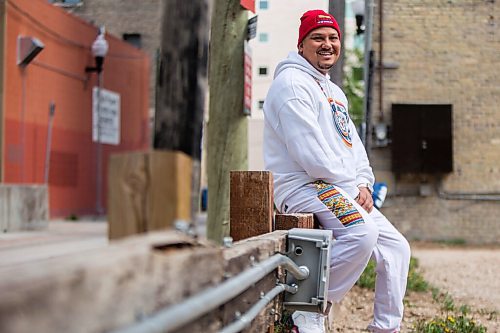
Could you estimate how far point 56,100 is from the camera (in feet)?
67.6

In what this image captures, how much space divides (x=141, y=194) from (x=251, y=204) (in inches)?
78.2

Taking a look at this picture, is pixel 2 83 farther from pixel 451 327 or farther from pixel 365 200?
pixel 365 200

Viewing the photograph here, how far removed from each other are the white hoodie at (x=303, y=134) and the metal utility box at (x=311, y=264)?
1.18ft

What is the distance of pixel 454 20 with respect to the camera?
17.0 meters

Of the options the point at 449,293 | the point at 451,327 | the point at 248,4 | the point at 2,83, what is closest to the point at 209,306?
the point at 451,327

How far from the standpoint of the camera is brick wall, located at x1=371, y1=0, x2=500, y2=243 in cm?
1683

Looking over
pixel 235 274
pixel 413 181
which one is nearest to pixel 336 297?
pixel 235 274

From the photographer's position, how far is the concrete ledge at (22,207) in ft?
46.9

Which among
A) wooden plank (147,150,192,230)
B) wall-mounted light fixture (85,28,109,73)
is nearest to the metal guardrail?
wooden plank (147,150,192,230)

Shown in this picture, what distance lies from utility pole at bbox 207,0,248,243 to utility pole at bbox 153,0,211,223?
411 centimetres

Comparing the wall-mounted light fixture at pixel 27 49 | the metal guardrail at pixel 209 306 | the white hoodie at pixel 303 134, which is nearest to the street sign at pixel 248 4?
the white hoodie at pixel 303 134

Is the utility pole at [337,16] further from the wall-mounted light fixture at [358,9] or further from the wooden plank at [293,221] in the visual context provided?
the wall-mounted light fixture at [358,9]

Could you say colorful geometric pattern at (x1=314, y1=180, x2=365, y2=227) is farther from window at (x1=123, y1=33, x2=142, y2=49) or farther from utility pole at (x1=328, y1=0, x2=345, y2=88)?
window at (x1=123, y1=33, x2=142, y2=49)

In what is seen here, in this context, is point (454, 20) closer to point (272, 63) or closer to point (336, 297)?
point (272, 63)
